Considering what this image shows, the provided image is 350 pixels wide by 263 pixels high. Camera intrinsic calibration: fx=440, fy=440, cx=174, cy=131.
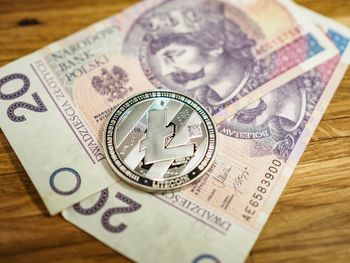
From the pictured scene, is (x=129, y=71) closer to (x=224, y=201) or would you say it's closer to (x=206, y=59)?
(x=206, y=59)

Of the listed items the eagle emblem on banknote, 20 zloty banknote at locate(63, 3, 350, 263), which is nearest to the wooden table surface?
20 zloty banknote at locate(63, 3, 350, 263)

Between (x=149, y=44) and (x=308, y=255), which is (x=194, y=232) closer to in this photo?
(x=308, y=255)

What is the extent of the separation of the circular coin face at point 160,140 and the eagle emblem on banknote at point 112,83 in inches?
1.3

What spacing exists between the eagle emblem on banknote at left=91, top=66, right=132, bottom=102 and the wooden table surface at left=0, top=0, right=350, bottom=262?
14 centimetres

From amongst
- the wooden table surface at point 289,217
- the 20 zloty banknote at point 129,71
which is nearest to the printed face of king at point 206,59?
the 20 zloty banknote at point 129,71

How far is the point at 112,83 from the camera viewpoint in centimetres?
70

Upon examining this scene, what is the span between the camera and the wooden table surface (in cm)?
56

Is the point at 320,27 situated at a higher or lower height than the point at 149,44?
higher

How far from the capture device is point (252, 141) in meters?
0.65

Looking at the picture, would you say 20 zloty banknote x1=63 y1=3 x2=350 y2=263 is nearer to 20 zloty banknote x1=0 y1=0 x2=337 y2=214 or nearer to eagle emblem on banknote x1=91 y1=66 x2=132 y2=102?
20 zloty banknote x1=0 y1=0 x2=337 y2=214

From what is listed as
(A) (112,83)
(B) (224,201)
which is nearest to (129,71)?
(A) (112,83)

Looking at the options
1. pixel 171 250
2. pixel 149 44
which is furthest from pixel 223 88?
pixel 171 250

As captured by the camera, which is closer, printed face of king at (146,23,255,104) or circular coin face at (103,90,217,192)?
circular coin face at (103,90,217,192)

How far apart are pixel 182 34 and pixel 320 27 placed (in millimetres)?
242
